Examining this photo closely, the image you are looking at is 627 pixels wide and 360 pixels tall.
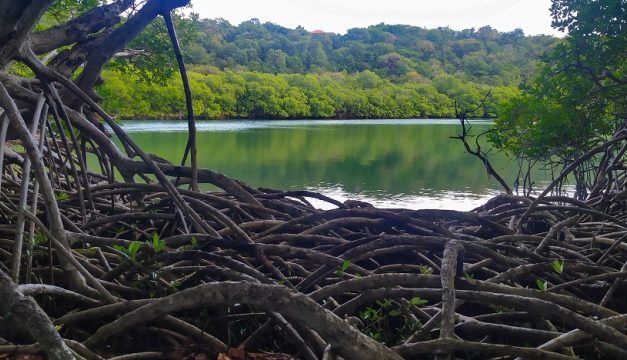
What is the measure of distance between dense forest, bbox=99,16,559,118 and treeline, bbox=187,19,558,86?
6.7 inches

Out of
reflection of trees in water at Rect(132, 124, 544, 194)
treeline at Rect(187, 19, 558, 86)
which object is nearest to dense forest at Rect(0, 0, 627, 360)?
reflection of trees in water at Rect(132, 124, 544, 194)

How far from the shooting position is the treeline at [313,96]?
49.9 m

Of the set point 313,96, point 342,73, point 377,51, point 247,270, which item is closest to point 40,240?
point 247,270

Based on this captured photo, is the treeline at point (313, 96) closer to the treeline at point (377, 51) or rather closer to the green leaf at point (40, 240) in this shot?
the treeline at point (377, 51)

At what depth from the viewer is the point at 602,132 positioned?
6492mm

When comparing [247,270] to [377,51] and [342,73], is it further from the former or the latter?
[377,51]

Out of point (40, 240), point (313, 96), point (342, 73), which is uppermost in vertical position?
point (342, 73)

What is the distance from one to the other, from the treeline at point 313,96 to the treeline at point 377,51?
15.0 ft

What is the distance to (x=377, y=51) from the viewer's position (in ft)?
298

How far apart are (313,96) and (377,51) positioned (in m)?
31.2

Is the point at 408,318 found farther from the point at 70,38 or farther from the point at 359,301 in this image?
the point at 70,38

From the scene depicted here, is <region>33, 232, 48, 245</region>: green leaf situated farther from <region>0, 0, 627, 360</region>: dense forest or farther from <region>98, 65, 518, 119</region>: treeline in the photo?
<region>98, 65, 518, 119</region>: treeline

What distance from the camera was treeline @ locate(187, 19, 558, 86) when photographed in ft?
230

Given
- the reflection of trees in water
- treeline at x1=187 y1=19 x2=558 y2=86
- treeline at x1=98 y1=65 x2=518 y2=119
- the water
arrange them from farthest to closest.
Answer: treeline at x1=187 y1=19 x2=558 y2=86 → treeline at x1=98 y1=65 x2=518 y2=119 → the reflection of trees in water → the water
